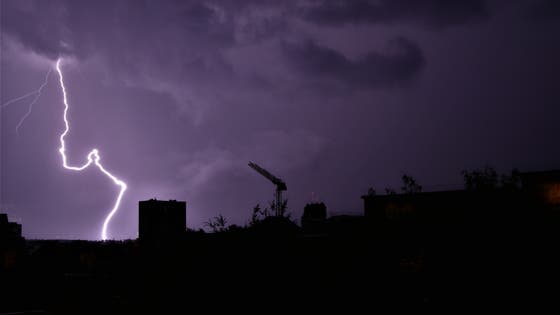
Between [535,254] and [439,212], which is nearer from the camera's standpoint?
[535,254]

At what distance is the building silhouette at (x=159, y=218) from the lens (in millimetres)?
47094

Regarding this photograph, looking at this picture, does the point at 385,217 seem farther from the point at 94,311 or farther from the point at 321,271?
the point at 94,311

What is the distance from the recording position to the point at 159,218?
156 ft

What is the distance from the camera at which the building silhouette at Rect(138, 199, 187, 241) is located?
47094 millimetres

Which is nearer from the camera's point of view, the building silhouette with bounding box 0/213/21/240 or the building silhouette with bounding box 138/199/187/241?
the building silhouette with bounding box 138/199/187/241

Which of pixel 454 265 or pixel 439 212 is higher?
pixel 439 212

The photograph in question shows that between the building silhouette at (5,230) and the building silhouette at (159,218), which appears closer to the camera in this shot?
the building silhouette at (159,218)

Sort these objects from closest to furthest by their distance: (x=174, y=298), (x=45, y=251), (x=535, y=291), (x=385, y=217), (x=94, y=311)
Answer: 1. (x=535, y=291)
2. (x=94, y=311)
3. (x=174, y=298)
4. (x=385, y=217)
5. (x=45, y=251)

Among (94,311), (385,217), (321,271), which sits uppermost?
(385,217)

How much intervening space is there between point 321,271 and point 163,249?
10.3 m

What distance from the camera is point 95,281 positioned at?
3528 cm

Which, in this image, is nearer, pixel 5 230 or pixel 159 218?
pixel 159 218

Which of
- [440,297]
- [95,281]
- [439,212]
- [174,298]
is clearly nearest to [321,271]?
[440,297]

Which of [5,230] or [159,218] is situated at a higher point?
[159,218]
